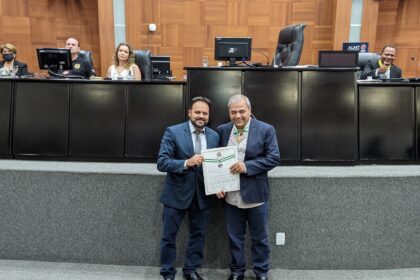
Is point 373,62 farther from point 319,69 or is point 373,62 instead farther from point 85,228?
point 85,228

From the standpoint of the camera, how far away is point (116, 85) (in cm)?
304

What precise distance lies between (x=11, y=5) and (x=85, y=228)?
563cm

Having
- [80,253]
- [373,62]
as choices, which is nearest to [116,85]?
[80,253]

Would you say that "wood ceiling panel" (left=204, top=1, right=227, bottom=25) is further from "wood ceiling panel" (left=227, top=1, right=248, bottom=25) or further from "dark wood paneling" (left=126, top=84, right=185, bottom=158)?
"dark wood paneling" (left=126, top=84, right=185, bottom=158)

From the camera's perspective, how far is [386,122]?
2982mm

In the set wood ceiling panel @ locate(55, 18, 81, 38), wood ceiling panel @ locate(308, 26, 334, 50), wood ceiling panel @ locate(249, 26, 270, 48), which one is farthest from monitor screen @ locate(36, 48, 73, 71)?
wood ceiling panel @ locate(308, 26, 334, 50)

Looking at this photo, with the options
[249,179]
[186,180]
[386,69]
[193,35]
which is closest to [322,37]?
[193,35]

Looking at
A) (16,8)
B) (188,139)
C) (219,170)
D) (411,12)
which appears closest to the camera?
(219,170)

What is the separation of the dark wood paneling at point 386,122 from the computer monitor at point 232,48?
3.69 feet

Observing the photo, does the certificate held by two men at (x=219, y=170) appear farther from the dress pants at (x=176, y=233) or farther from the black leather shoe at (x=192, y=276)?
the black leather shoe at (x=192, y=276)

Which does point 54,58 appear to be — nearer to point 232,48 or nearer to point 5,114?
point 5,114

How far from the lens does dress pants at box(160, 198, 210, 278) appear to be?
2367mm

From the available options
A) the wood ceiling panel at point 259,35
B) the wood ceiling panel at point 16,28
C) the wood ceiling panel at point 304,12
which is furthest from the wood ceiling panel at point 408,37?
the wood ceiling panel at point 16,28

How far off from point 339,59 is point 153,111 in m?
1.67
